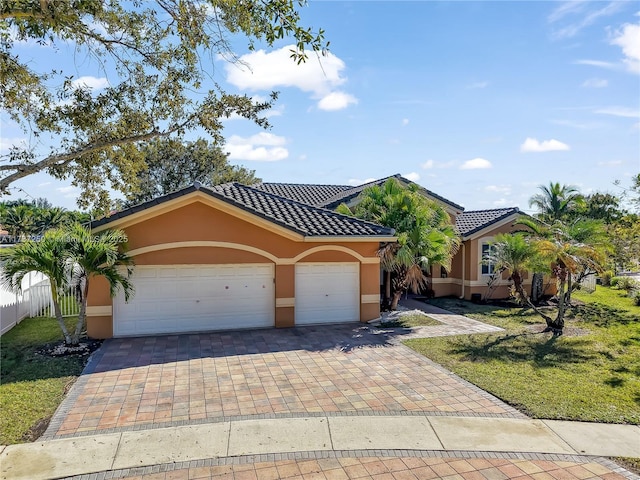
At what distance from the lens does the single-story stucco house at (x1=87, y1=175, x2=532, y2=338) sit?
13328 millimetres

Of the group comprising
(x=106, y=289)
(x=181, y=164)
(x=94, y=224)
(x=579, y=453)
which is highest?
(x=181, y=164)

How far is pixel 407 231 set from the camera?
1672 centimetres

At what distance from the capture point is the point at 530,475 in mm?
5887

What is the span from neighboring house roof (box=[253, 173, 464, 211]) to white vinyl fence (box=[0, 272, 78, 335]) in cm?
1182

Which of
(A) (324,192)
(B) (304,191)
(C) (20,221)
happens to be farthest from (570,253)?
(C) (20,221)

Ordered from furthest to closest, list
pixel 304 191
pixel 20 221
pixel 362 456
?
pixel 20 221 < pixel 304 191 < pixel 362 456

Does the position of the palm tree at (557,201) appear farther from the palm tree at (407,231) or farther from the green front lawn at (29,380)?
the green front lawn at (29,380)

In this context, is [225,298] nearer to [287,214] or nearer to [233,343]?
[233,343]

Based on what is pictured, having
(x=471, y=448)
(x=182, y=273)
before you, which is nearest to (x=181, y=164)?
(x=182, y=273)

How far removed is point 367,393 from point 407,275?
8881 millimetres

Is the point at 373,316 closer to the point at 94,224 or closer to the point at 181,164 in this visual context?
the point at 94,224

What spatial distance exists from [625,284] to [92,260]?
2915 centimetres

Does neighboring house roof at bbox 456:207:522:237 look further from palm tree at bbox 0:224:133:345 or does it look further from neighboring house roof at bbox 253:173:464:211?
palm tree at bbox 0:224:133:345

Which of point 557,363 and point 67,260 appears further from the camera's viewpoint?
point 67,260
